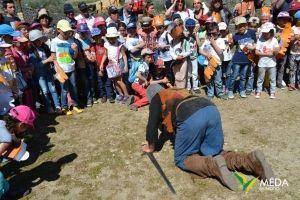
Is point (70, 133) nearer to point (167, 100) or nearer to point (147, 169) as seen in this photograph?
point (147, 169)

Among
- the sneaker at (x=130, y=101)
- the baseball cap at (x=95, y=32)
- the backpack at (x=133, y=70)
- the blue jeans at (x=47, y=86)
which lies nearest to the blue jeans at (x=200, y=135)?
the sneaker at (x=130, y=101)

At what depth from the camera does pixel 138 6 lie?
972 cm

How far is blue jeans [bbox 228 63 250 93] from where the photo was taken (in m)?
8.90

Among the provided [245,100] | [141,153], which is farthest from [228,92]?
[141,153]

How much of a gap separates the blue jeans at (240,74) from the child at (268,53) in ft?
1.19

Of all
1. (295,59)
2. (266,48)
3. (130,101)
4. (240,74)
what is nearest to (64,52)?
(130,101)

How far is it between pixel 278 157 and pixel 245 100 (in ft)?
8.72

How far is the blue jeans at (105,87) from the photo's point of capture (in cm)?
912

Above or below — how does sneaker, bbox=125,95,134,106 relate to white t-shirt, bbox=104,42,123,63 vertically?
below

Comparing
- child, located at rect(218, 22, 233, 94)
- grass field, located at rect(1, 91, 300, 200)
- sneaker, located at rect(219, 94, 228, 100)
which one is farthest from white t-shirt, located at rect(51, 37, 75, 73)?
sneaker, located at rect(219, 94, 228, 100)

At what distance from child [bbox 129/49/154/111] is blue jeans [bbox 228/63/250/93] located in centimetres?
201

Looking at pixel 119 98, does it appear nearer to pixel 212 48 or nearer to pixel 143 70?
pixel 143 70

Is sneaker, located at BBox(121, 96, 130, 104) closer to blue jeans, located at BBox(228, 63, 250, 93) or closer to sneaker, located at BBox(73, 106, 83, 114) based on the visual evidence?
sneaker, located at BBox(73, 106, 83, 114)

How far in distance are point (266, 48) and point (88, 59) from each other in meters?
4.14
